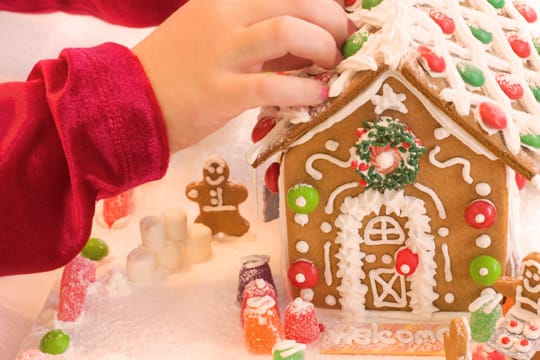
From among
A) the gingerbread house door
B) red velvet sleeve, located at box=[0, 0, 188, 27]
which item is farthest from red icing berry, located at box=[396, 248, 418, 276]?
red velvet sleeve, located at box=[0, 0, 188, 27]

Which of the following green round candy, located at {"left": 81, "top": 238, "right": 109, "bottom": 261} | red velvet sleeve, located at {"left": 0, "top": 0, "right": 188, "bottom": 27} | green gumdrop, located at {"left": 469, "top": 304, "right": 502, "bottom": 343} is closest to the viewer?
green gumdrop, located at {"left": 469, "top": 304, "right": 502, "bottom": 343}

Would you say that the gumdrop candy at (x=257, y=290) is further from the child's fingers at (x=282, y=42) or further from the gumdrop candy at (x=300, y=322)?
the child's fingers at (x=282, y=42)

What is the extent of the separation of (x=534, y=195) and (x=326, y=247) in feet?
1.01

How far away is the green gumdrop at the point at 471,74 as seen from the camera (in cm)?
78

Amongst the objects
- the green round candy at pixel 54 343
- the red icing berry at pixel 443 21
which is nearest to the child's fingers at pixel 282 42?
the red icing berry at pixel 443 21

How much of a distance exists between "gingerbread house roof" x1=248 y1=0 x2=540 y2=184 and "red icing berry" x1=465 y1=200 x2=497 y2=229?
0.06m

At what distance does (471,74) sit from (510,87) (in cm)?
6

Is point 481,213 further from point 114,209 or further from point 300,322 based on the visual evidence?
point 114,209

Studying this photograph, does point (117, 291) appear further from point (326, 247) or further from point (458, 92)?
point (458, 92)

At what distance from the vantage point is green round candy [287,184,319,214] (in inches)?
32.7

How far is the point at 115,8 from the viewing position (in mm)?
1189

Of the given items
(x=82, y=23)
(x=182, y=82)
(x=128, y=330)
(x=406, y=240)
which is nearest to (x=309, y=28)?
(x=182, y=82)

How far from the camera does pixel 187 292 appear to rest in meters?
0.93

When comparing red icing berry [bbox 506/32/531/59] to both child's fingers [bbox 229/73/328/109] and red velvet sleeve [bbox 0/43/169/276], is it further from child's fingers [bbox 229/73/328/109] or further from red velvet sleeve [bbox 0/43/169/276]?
red velvet sleeve [bbox 0/43/169/276]
